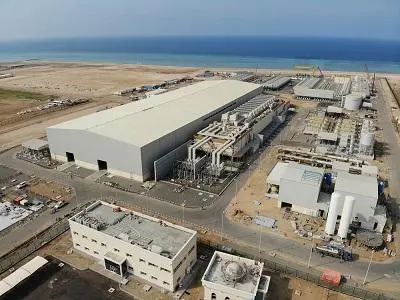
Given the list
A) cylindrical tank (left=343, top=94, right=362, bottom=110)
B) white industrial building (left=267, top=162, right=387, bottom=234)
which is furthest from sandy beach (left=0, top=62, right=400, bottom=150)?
white industrial building (left=267, top=162, right=387, bottom=234)

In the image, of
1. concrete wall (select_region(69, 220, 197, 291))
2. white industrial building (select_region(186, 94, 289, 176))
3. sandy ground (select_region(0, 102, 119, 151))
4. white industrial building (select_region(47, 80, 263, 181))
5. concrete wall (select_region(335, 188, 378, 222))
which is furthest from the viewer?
sandy ground (select_region(0, 102, 119, 151))

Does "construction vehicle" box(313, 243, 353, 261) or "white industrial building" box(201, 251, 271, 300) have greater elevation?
"white industrial building" box(201, 251, 271, 300)

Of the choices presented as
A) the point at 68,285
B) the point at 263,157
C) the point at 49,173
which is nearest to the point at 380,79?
the point at 263,157

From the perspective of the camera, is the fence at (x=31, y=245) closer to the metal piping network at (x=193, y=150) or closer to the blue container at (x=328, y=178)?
the metal piping network at (x=193, y=150)

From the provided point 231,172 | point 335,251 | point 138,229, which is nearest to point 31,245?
point 138,229

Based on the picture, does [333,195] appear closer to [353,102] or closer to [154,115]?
[154,115]

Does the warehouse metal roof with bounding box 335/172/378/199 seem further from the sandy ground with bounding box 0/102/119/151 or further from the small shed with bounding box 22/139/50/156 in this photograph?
the sandy ground with bounding box 0/102/119/151
